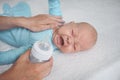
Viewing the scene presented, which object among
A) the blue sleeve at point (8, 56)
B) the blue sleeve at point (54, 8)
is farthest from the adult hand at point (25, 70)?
the blue sleeve at point (54, 8)

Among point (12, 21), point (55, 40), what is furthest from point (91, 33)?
point (12, 21)

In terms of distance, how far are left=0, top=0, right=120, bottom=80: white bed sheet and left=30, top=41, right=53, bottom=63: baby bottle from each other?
0.33 m

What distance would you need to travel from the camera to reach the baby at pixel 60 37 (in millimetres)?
1302

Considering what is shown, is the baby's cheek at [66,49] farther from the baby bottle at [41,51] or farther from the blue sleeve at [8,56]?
the baby bottle at [41,51]

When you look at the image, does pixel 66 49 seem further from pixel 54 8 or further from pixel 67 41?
pixel 54 8

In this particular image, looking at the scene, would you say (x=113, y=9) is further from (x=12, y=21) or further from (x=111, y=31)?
(x=12, y=21)

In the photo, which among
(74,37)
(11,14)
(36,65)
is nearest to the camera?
(36,65)

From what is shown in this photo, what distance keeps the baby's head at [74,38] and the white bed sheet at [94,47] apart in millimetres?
72

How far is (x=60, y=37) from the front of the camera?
131 cm

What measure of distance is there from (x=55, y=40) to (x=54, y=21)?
4.8 inches

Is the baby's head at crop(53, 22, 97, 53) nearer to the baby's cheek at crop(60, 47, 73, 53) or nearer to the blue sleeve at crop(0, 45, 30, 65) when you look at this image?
the baby's cheek at crop(60, 47, 73, 53)

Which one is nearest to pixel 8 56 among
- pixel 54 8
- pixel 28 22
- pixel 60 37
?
pixel 28 22

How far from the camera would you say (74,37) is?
4.35 ft

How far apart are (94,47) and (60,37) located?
28cm
